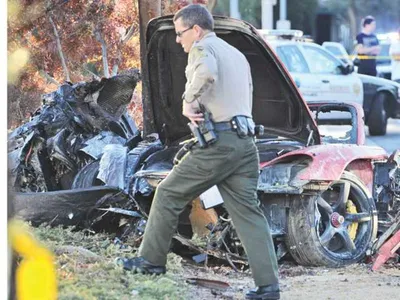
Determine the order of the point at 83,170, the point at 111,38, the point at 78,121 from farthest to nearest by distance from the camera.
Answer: the point at 111,38, the point at 78,121, the point at 83,170

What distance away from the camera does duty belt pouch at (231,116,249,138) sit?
19.6 ft

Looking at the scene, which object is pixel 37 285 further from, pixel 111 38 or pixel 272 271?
pixel 111 38

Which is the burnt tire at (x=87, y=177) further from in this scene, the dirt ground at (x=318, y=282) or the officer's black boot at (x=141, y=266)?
the officer's black boot at (x=141, y=266)

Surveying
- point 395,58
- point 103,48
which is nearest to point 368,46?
point 395,58

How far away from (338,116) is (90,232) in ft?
33.5

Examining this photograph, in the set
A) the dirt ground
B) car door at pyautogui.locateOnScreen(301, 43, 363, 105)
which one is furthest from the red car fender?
car door at pyautogui.locateOnScreen(301, 43, 363, 105)

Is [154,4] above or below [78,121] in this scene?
above

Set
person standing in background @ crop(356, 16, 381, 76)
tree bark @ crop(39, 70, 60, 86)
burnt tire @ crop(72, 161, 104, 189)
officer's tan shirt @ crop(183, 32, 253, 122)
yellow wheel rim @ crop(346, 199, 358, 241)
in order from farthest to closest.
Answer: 1. person standing in background @ crop(356, 16, 381, 76)
2. tree bark @ crop(39, 70, 60, 86)
3. burnt tire @ crop(72, 161, 104, 189)
4. yellow wheel rim @ crop(346, 199, 358, 241)
5. officer's tan shirt @ crop(183, 32, 253, 122)

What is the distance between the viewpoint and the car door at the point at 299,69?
18891 mm

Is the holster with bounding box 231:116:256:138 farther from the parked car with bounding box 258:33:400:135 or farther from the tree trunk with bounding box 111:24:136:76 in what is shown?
the parked car with bounding box 258:33:400:135

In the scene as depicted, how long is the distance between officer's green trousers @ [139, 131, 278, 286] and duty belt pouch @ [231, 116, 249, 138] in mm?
32

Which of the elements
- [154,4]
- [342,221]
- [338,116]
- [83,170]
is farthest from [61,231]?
[338,116]

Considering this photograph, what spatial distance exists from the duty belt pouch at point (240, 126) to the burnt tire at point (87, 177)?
2374 millimetres

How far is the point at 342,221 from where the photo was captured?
24.8ft
